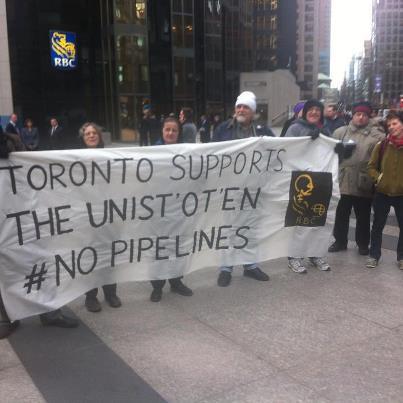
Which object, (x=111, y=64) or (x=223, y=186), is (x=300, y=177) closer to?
(x=223, y=186)

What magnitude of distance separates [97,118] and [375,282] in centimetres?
2150

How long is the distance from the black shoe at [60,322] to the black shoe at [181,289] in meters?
1.07

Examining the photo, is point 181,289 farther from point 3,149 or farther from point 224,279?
point 3,149

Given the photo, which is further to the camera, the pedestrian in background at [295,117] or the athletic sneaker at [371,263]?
the pedestrian in background at [295,117]

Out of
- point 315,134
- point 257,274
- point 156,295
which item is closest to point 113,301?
point 156,295

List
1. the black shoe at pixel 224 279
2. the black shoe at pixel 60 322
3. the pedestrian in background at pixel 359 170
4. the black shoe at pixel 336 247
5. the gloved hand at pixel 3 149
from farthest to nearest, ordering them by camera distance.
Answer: the black shoe at pixel 336 247 < the pedestrian in background at pixel 359 170 < the black shoe at pixel 224 279 < the black shoe at pixel 60 322 < the gloved hand at pixel 3 149

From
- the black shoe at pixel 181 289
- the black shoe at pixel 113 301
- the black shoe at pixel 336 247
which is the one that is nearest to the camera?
the black shoe at pixel 113 301

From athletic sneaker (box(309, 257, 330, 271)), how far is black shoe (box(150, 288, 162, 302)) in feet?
6.00

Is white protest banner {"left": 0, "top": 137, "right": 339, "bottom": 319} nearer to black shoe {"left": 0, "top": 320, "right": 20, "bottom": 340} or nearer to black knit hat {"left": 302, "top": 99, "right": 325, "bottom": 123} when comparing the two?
black shoe {"left": 0, "top": 320, "right": 20, "bottom": 340}

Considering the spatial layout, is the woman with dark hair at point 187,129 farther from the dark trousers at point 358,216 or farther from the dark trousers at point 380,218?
the dark trousers at point 380,218

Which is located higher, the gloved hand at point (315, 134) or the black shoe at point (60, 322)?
the gloved hand at point (315, 134)

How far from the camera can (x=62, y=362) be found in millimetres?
3510

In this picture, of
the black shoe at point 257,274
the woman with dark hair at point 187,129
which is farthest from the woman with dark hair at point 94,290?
the woman with dark hair at point 187,129

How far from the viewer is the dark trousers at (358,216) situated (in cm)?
602
